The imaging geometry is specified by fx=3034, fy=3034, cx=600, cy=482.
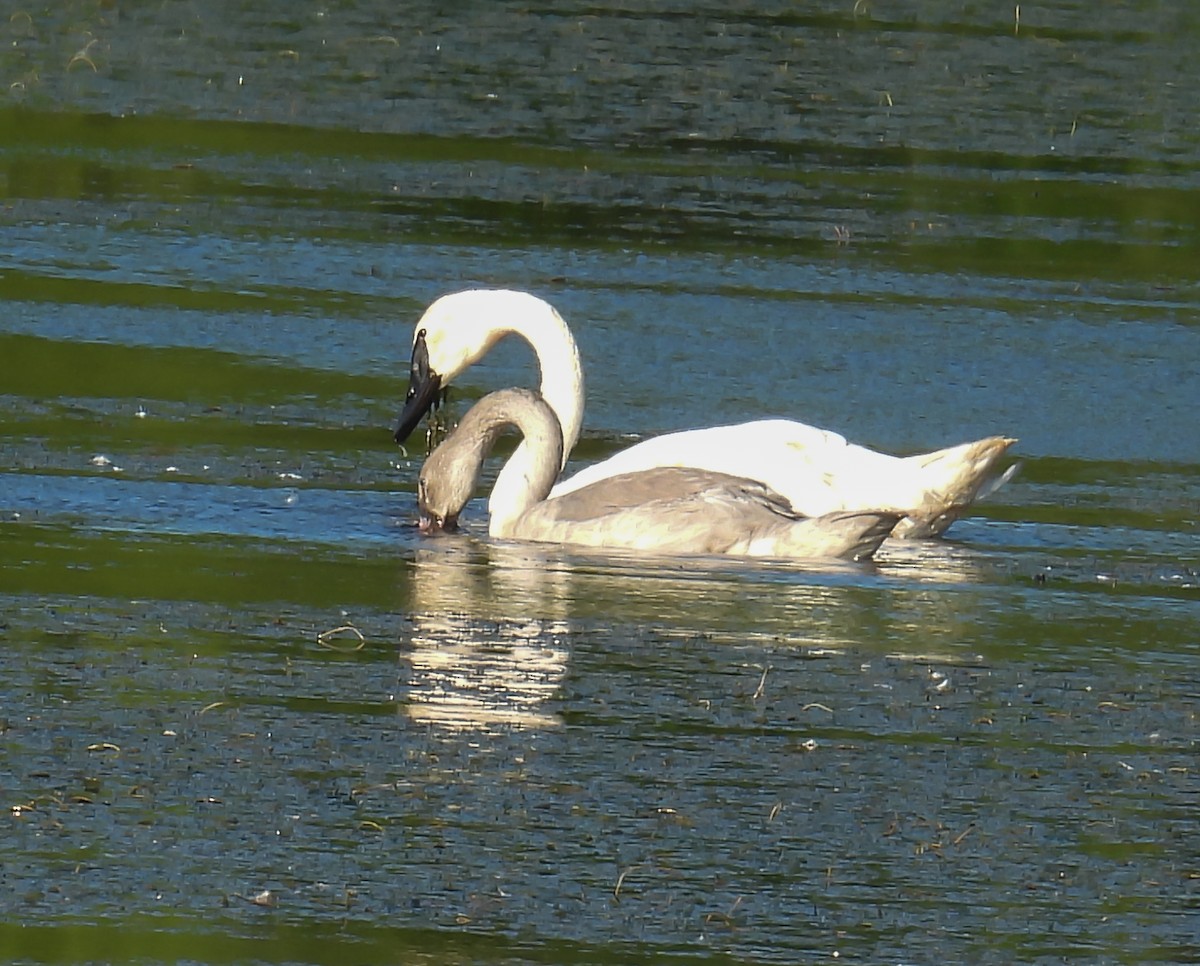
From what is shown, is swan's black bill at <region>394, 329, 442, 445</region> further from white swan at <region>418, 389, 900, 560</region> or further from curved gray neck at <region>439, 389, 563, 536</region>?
white swan at <region>418, 389, 900, 560</region>

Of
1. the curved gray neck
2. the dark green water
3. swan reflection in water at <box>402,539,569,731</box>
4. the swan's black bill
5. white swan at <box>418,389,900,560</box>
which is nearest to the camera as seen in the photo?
the dark green water

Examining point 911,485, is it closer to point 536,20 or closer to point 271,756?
point 271,756

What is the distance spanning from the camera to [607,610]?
27.6ft

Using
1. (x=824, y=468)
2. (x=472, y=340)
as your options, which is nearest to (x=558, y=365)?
(x=472, y=340)

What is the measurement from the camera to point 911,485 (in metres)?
9.71

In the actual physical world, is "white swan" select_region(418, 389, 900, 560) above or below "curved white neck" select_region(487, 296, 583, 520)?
below

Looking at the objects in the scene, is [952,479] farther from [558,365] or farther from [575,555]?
[558,365]

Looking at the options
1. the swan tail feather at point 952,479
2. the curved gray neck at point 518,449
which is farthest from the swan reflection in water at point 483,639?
the swan tail feather at point 952,479

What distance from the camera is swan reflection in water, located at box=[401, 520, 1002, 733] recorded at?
737 cm

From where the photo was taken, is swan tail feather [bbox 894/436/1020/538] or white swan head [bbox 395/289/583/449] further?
white swan head [bbox 395/289/583/449]

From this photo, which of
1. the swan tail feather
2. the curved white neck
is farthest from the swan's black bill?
the swan tail feather

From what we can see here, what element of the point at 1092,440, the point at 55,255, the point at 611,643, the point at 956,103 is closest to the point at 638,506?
the point at 611,643

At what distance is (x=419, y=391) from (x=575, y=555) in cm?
164

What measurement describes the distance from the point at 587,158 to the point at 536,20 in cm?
405
